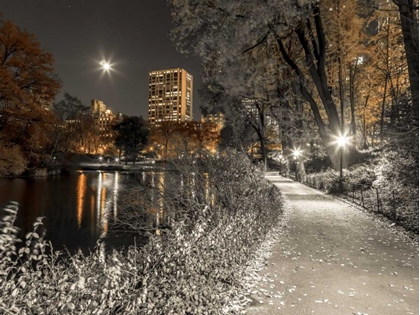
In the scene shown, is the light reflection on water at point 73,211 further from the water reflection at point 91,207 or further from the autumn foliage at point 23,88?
the autumn foliage at point 23,88

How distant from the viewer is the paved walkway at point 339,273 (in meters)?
4.84

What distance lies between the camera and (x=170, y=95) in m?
184

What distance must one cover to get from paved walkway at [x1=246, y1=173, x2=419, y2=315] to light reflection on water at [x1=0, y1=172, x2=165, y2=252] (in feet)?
14.0

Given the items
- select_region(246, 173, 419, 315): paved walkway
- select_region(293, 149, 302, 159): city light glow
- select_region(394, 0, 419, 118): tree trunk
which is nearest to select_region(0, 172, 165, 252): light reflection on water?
select_region(246, 173, 419, 315): paved walkway

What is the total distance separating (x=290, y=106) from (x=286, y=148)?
8.92m

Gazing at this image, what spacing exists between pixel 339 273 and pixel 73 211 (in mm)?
17431

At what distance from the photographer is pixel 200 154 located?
11.5m

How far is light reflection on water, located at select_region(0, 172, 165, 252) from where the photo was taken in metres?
12.3

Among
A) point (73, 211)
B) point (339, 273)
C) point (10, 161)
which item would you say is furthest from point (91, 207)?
point (339, 273)

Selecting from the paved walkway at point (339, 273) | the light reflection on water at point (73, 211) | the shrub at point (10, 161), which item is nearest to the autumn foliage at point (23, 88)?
the shrub at point (10, 161)

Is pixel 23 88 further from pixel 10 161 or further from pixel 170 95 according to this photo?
pixel 170 95

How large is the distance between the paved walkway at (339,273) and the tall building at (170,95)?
169 m

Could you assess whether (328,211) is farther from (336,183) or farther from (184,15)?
(184,15)

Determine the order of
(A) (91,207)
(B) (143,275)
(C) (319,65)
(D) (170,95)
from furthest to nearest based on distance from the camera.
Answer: (D) (170,95)
(A) (91,207)
(C) (319,65)
(B) (143,275)
